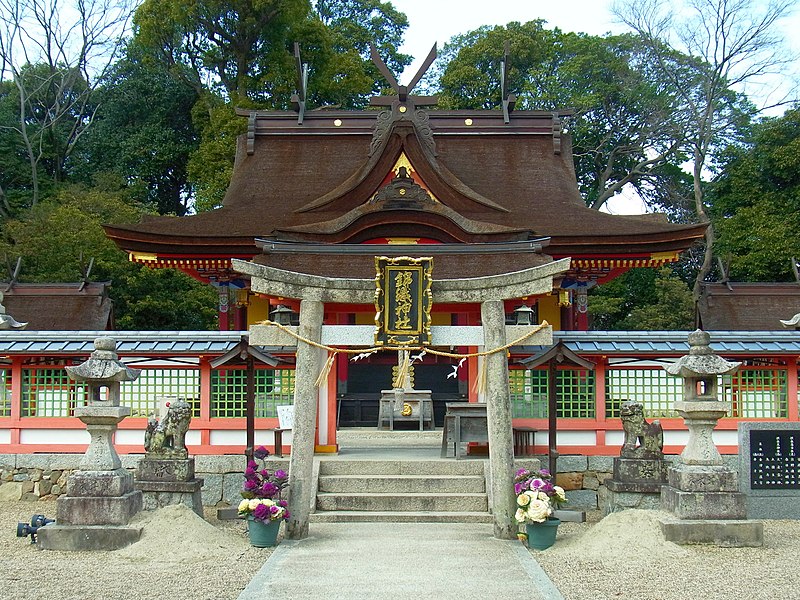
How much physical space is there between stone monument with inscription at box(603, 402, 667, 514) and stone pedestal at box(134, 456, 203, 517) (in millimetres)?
4985

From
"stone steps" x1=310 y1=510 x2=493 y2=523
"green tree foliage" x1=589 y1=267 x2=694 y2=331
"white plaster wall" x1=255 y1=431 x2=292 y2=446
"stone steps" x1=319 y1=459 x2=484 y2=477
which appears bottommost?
"stone steps" x1=310 y1=510 x2=493 y2=523

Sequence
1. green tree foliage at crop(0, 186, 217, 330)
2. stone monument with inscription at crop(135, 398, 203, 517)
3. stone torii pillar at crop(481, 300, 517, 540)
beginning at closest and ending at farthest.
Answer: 1. stone torii pillar at crop(481, 300, 517, 540)
2. stone monument with inscription at crop(135, 398, 203, 517)
3. green tree foliage at crop(0, 186, 217, 330)

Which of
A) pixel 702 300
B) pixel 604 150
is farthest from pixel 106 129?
pixel 702 300

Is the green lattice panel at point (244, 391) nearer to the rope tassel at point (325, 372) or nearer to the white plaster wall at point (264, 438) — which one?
the white plaster wall at point (264, 438)

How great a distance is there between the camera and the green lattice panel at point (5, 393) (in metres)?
13.5

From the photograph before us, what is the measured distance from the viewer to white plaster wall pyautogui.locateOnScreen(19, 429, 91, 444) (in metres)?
13.4

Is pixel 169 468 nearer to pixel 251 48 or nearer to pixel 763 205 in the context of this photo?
pixel 763 205

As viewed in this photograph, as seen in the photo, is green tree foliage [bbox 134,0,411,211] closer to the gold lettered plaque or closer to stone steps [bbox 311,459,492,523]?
stone steps [bbox 311,459,492,523]

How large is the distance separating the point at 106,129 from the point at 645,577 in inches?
1360

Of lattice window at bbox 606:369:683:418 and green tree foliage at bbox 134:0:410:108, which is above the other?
green tree foliage at bbox 134:0:410:108

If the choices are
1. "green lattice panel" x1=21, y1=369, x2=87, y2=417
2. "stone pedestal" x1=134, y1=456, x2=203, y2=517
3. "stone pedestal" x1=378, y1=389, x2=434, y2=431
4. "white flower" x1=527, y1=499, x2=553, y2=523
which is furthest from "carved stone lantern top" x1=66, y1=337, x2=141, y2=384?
"stone pedestal" x1=378, y1=389, x2=434, y2=431

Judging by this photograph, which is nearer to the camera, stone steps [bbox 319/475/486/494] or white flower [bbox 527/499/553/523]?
white flower [bbox 527/499/553/523]

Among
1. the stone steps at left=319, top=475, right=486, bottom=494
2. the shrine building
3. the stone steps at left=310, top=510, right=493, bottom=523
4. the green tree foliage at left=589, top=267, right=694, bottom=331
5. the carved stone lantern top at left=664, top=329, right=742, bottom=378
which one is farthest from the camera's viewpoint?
the green tree foliage at left=589, top=267, right=694, bottom=331

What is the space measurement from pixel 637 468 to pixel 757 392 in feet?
11.8
